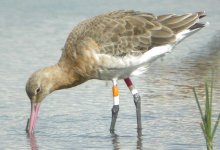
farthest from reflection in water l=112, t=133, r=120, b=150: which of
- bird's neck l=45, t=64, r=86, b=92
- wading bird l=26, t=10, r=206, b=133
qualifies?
bird's neck l=45, t=64, r=86, b=92

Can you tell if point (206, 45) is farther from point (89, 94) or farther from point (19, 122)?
point (19, 122)

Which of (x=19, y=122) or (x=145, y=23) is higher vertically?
(x=145, y=23)

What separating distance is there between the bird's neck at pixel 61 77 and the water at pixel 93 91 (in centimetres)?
37

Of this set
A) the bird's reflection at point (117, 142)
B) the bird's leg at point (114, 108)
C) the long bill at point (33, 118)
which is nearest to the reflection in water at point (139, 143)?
the bird's reflection at point (117, 142)

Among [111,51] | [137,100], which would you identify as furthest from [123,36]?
[137,100]

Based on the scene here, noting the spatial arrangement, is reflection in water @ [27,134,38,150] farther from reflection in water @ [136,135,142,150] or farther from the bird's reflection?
reflection in water @ [136,135,142,150]

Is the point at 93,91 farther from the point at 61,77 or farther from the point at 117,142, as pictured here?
the point at 117,142

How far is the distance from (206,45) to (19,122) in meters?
4.57

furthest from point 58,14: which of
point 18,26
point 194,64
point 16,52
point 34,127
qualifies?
point 34,127

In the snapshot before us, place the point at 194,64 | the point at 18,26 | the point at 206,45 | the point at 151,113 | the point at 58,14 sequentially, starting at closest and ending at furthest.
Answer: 1. the point at 151,113
2. the point at 194,64
3. the point at 206,45
4. the point at 18,26
5. the point at 58,14

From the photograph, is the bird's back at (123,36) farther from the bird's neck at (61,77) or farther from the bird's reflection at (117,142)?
the bird's reflection at (117,142)

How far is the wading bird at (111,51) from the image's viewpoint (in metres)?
10.6

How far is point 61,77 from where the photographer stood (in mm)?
10883

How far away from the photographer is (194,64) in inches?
520
